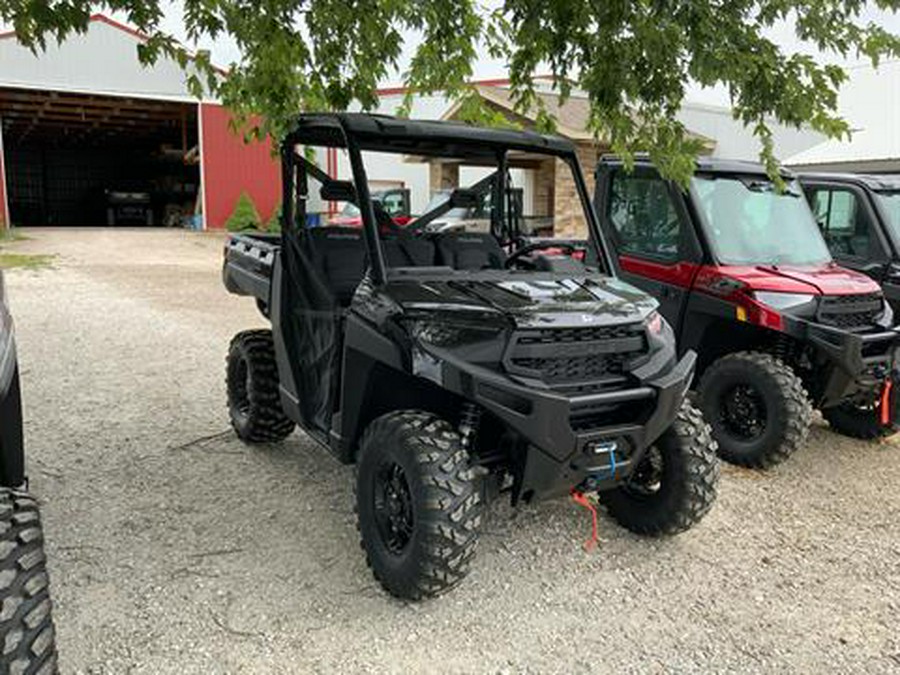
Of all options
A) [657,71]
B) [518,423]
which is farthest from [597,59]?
[518,423]

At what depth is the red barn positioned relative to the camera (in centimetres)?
2023

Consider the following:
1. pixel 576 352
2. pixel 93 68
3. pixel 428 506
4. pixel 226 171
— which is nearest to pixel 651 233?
pixel 576 352

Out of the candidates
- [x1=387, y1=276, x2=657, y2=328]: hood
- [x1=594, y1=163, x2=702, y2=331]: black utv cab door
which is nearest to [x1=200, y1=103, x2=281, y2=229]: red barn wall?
[x1=594, y1=163, x2=702, y2=331]: black utv cab door

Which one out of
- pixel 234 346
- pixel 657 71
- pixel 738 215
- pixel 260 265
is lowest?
pixel 234 346

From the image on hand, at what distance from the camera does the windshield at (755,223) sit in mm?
5203

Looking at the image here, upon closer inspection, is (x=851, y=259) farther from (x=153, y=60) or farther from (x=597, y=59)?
(x=153, y=60)

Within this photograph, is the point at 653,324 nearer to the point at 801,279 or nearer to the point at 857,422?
the point at 801,279

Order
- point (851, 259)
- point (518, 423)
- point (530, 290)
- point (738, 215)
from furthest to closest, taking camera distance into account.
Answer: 1. point (851, 259)
2. point (738, 215)
3. point (530, 290)
4. point (518, 423)

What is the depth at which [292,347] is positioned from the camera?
3.94m

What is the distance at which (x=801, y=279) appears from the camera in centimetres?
480

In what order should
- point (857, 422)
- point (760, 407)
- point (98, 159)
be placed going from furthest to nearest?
1. point (98, 159)
2. point (857, 422)
3. point (760, 407)

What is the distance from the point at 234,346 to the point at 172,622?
2122mm

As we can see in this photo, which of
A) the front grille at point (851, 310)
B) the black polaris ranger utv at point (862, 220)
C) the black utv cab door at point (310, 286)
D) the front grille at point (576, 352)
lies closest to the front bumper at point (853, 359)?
the front grille at point (851, 310)

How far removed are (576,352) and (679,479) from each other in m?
0.97
